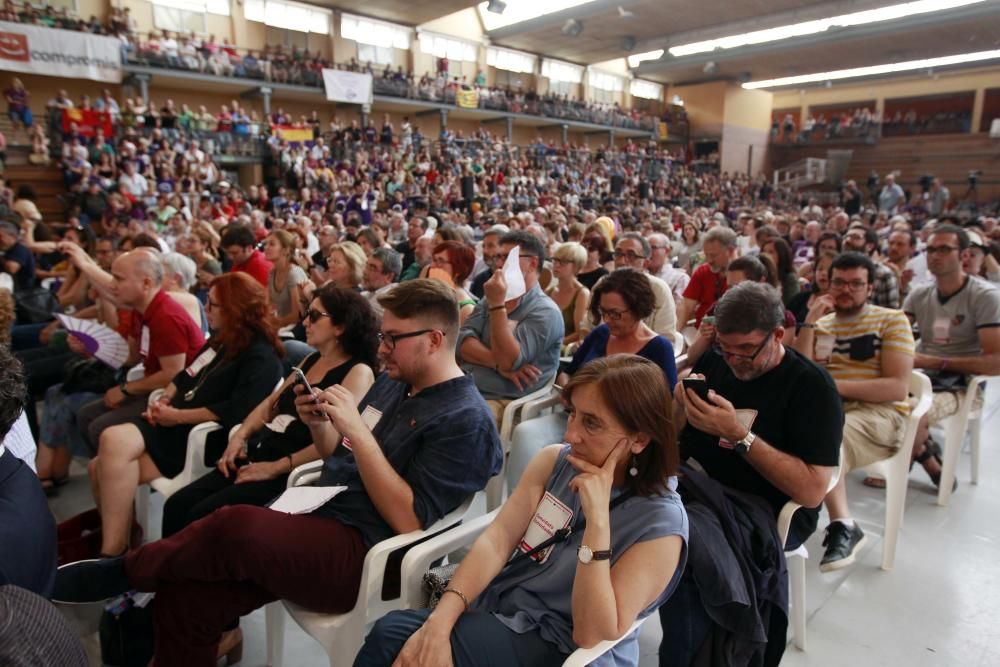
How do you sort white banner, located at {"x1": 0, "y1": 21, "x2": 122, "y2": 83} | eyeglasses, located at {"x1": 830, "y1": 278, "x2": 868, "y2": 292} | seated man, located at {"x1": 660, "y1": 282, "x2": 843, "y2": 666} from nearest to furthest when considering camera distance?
seated man, located at {"x1": 660, "y1": 282, "x2": 843, "y2": 666} < eyeglasses, located at {"x1": 830, "y1": 278, "x2": 868, "y2": 292} < white banner, located at {"x1": 0, "y1": 21, "x2": 122, "y2": 83}

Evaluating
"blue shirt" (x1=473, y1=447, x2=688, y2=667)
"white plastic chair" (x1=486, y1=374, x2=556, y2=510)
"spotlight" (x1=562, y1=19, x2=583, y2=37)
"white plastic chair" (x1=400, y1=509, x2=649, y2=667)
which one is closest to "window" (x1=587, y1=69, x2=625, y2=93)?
"spotlight" (x1=562, y1=19, x2=583, y2=37)

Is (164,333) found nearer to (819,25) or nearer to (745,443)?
(745,443)

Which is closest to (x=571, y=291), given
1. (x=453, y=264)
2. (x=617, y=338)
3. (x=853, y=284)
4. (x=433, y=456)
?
(x=453, y=264)

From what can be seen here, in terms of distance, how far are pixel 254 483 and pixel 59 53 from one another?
50.3 ft

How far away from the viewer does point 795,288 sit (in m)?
4.02

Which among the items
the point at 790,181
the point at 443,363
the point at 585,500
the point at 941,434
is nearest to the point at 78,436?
the point at 443,363

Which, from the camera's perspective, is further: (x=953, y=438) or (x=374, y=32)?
(x=374, y=32)

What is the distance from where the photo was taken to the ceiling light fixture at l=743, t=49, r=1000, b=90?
20609 mm

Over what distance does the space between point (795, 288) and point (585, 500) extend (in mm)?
3464

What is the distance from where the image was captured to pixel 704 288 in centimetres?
395

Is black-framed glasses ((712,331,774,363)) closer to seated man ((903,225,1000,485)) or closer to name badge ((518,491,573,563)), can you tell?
name badge ((518,491,573,563))

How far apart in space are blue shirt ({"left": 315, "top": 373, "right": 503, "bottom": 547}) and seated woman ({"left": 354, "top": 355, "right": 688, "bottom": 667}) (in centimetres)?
22

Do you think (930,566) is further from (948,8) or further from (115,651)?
(948,8)

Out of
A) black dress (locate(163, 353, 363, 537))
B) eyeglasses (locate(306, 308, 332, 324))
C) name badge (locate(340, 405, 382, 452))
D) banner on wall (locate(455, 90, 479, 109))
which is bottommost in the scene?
black dress (locate(163, 353, 363, 537))
